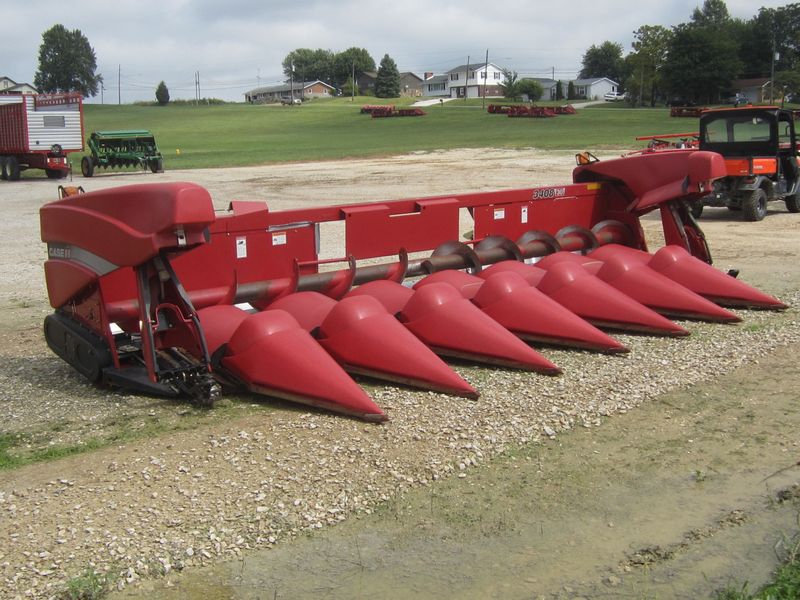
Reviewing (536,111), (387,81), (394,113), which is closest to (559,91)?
(387,81)

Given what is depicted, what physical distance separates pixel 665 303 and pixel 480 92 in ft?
445

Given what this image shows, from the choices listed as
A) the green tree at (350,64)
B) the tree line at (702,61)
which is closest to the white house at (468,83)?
the green tree at (350,64)

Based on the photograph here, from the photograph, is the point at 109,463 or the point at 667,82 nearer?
the point at 109,463

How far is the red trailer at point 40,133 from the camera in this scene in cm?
2650

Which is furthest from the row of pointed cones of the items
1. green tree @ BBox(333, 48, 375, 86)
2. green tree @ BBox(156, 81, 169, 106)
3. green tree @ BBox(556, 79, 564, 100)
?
green tree @ BBox(333, 48, 375, 86)

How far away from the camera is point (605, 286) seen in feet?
21.9

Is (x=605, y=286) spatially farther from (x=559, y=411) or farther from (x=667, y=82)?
(x=667, y=82)

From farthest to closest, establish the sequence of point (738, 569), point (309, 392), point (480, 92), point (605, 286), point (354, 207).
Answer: point (480, 92) < point (354, 207) < point (605, 286) < point (309, 392) < point (738, 569)

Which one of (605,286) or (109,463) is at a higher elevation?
(605,286)

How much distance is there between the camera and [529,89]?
100188 mm

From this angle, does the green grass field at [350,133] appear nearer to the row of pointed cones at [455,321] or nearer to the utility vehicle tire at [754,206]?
the utility vehicle tire at [754,206]

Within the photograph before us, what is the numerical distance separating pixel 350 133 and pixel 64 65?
317ft

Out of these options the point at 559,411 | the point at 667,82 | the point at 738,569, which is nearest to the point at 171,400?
the point at 559,411

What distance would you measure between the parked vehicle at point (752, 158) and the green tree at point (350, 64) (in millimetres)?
141723
